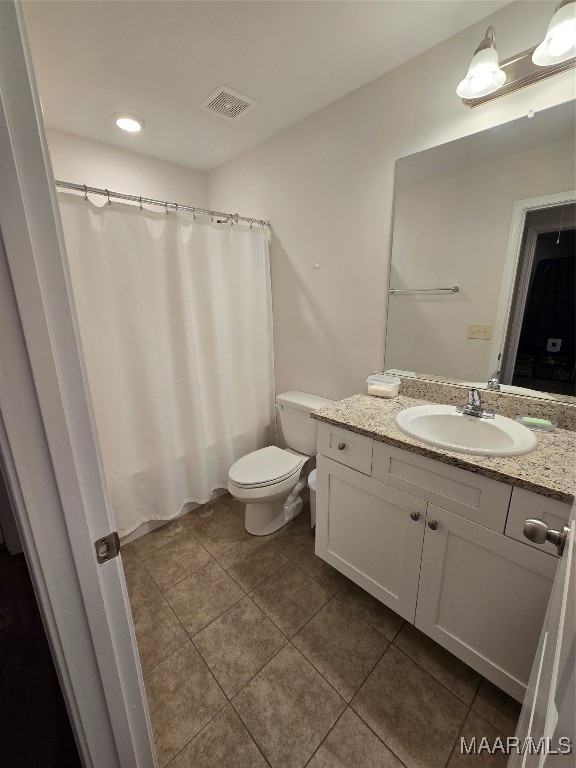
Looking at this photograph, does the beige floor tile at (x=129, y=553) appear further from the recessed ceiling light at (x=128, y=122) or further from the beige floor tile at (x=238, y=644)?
the recessed ceiling light at (x=128, y=122)

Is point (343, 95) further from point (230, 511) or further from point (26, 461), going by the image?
point (230, 511)

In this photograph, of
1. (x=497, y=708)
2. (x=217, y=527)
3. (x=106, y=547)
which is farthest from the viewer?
(x=217, y=527)

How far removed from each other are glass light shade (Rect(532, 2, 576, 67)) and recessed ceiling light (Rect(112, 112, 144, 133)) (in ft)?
6.07

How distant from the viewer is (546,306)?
1192mm

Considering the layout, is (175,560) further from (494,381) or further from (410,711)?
(494,381)

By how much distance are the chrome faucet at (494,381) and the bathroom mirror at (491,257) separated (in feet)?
0.08

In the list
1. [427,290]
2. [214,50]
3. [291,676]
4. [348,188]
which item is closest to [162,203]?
[214,50]

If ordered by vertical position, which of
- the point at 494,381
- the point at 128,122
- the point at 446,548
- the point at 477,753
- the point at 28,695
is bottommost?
the point at 477,753

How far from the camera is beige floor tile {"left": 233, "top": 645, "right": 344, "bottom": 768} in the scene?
0.99 m

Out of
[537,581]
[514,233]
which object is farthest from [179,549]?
[514,233]

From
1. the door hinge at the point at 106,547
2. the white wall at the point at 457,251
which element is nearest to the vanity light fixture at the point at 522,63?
the white wall at the point at 457,251

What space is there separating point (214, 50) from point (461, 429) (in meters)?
1.89

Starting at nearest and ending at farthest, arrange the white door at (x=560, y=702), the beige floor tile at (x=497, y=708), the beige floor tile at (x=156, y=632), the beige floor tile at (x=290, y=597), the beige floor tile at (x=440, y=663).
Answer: the white door at (x=560, y=702) < the beige floor tile at (x=497, y=708) < the beige floor tile at (x=440, y=663) < the beige floor tile at (x=156, y=632) < the beige floor tile at (x=290, y=597)

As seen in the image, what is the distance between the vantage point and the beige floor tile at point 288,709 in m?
0.99
